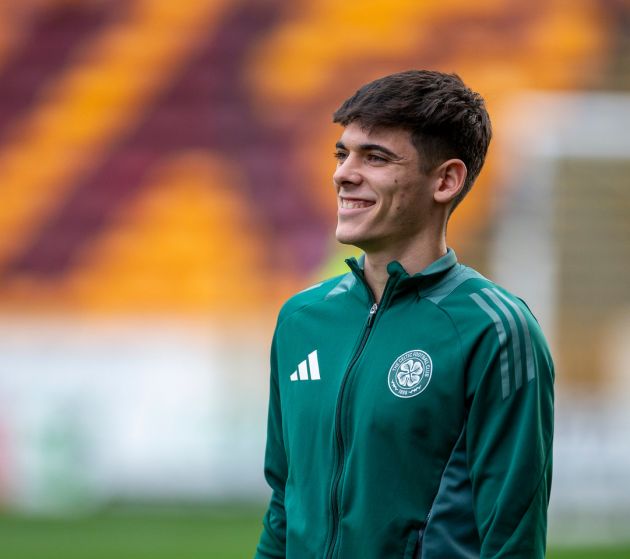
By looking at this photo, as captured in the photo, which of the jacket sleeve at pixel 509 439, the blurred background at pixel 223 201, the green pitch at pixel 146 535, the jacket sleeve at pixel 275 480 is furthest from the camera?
the blurred background at pixel 223 201

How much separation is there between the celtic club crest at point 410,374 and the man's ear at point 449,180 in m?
0.32

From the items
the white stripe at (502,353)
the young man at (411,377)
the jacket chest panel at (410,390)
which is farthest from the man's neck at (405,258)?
the white stripe at (502,353)

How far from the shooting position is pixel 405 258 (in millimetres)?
2334

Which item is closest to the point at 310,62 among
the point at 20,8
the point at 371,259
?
the point at 20,8

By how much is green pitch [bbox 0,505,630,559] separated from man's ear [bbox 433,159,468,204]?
4.16m

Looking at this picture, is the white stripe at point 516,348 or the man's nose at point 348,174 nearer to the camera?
the white stripe at point 516,348

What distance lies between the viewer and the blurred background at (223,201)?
824 cm

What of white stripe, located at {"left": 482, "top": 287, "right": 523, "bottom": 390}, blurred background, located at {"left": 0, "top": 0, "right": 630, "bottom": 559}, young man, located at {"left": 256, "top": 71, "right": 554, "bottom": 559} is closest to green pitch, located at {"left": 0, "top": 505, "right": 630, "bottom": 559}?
blurred background, located at {"left": 0, "top": 0, "right": 630, "bottom": 559}

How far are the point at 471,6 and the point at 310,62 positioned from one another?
1364mm

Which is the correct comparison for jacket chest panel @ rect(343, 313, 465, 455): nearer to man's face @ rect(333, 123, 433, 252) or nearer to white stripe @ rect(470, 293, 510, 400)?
white stripe @ rect(470, 293, 510, 400)

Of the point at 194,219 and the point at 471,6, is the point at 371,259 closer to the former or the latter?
the point at 194,219

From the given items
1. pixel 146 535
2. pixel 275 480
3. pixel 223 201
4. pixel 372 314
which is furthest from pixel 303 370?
pixel 223 201

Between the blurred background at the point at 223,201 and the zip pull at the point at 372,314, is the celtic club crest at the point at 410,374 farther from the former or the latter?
the blurred background at the point at 223,201

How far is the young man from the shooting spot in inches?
82.8
